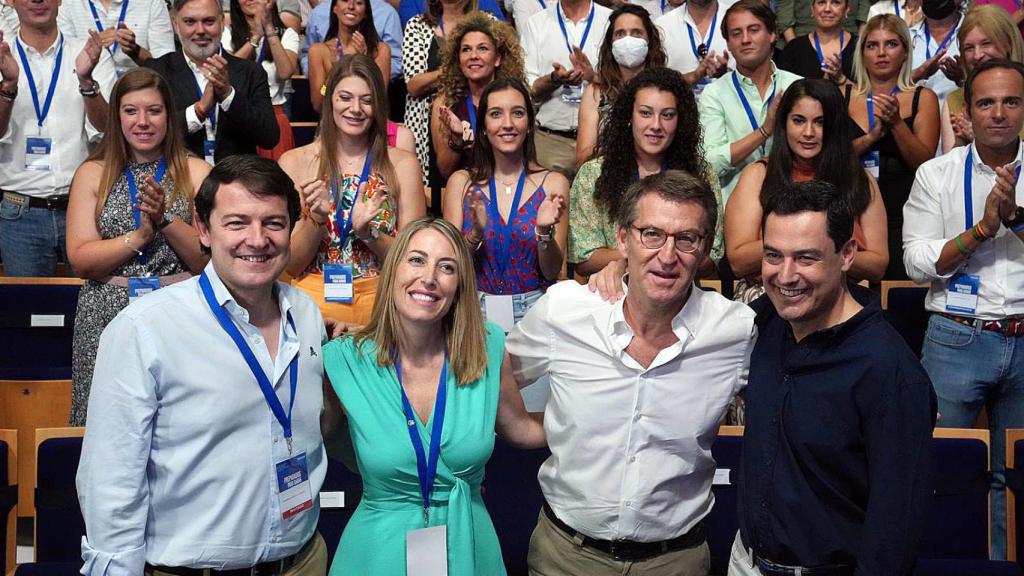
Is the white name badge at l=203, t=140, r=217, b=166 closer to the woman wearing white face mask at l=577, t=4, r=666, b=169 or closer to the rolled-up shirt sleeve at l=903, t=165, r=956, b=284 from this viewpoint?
the woman wearing white face mask at l=577, t=4, r=666, b=169

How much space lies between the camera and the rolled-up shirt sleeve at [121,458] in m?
2.31

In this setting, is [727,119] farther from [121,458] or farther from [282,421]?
[121,458]

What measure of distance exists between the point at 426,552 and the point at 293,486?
0.36m

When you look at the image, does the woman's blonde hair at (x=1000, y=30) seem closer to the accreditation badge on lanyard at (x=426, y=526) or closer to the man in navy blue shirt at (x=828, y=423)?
the man in navy blue shirt at (x=828, y=423)

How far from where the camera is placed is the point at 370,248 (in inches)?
157

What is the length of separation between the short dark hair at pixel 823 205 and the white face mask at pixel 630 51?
2.69m

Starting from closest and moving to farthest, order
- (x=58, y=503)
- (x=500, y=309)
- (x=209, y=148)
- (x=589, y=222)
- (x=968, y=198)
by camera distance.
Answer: (x=58, y=503) < (x=968, y=198) < (x=500, y=309) < (x=589, y=222) < (x=209, y=148)

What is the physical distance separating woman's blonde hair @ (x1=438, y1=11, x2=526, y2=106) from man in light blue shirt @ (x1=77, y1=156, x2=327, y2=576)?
2686mm

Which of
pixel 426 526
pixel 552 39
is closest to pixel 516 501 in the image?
pixel 426 526

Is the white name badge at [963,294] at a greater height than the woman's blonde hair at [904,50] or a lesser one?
lesser

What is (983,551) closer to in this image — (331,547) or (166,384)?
(331,547)

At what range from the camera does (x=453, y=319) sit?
2799mm

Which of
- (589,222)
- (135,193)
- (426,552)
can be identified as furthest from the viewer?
(589,222)

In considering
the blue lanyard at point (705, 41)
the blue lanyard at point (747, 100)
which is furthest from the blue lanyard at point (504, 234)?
the blue lanyard at point (705, 41)
